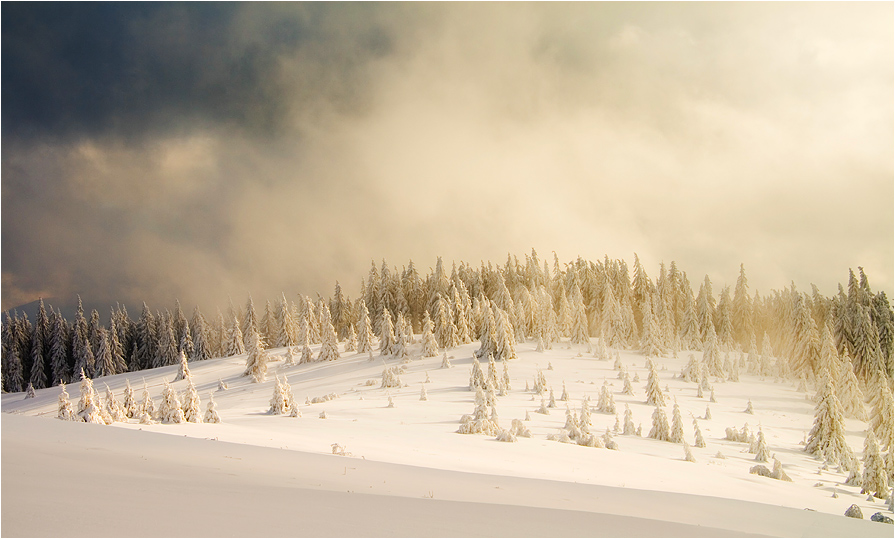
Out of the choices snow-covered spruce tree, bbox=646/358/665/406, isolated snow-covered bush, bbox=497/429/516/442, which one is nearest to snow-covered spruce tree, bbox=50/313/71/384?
snow-covered spruce tree, bbox=646/358/665/406

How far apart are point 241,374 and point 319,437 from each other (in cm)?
5271

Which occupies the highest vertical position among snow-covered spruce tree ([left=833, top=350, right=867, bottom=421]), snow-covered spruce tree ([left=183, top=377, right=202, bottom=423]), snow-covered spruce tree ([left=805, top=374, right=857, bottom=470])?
snow-covered spruce tree ([left=183, top=377, right=202, bottom=423])

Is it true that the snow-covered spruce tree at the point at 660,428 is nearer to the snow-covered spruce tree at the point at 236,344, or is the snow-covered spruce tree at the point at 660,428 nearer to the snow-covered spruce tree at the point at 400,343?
the snow-covered spruce tree at the point at 400,343

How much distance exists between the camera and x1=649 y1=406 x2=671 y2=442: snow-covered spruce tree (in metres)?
27.1

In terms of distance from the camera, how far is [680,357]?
7056cm

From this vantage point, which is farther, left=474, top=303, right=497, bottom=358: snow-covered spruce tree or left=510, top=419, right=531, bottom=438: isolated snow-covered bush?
left=474, top=303, right=497, bottom=358: snow-covered spruce tree

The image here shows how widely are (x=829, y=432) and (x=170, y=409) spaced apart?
33.7m

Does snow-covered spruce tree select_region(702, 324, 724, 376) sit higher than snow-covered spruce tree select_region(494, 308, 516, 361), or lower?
lower

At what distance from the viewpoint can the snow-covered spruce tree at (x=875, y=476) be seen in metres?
20.6

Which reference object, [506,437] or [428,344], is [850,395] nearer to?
[506,437]

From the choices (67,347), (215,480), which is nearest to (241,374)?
(67,347)

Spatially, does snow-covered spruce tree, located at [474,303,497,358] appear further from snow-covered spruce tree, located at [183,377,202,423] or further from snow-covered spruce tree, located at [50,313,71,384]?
snow-covered spruce tree, located at [50,313,71,384]

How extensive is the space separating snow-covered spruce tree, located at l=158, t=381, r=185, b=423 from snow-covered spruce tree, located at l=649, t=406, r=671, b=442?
23.0 metres

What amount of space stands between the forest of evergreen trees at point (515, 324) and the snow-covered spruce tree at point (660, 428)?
1214 inches
